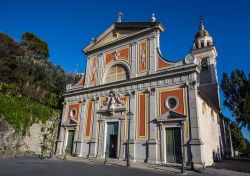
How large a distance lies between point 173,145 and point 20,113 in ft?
45.6

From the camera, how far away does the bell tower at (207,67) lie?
88.1 feet

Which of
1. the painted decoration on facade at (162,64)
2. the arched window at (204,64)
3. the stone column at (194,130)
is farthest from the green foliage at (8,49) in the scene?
the arched window at (204,64)

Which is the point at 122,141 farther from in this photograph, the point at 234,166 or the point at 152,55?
the point at 234,166

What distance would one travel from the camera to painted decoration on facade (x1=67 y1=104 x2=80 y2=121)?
21.4m

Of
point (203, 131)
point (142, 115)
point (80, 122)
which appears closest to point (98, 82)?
point (80, 122)

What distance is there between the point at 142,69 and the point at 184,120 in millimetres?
6157

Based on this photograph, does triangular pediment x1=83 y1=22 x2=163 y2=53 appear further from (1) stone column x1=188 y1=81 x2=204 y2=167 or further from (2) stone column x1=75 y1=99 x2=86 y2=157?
(1) stone column x1=188 y1=81 x2=204 y2=167

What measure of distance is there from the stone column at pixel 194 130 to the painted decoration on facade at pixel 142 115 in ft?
12.0

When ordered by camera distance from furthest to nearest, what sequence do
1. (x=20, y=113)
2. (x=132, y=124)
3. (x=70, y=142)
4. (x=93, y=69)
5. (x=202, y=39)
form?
(x=202, y=39) < (x=93, y=69) < (x=70, y=142) < (x=20, y=113) < (x=132, y=124)

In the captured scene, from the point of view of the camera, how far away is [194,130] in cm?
1368

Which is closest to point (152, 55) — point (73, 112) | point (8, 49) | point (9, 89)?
point (73, 112)

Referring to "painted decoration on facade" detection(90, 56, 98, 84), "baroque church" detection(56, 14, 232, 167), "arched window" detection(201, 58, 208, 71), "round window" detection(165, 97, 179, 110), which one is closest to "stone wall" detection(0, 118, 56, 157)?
"baroque church" detection(56, 14, 232, 167)

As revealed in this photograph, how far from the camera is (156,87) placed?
16.6 m

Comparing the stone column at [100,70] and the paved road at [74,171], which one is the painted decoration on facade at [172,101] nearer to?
the paved road at [74,171]
